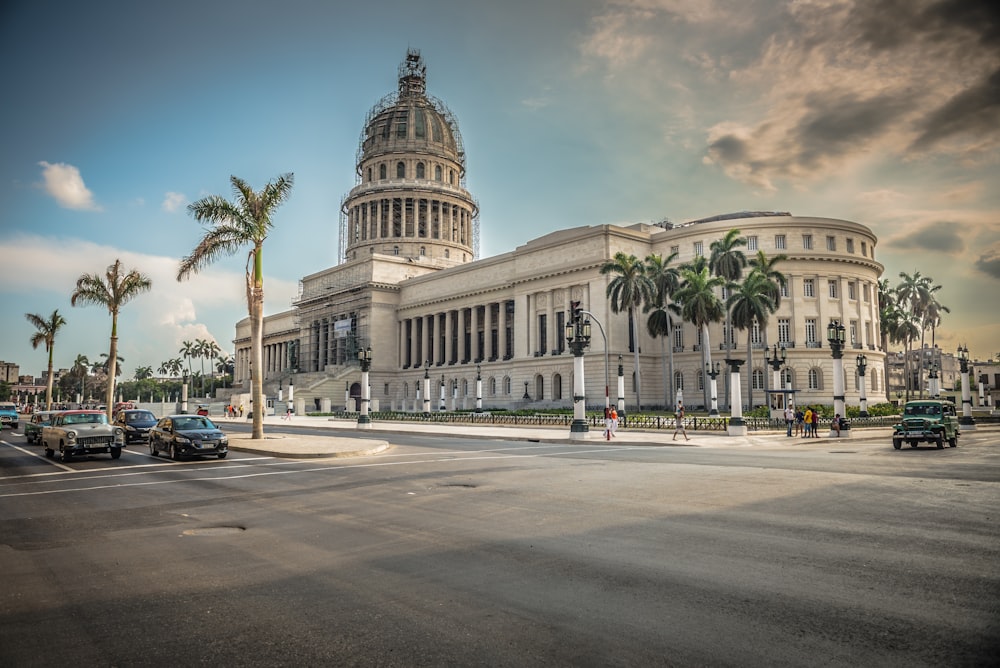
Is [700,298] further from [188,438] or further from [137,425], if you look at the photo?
[188,438]

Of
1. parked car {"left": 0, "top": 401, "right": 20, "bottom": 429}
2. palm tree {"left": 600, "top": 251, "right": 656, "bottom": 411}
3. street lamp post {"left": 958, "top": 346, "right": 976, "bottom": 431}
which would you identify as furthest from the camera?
palm tree {"left": 600, "top": 251, "right": 656, "bottom": 411}

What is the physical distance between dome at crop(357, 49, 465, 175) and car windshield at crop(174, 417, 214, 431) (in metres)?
96.0

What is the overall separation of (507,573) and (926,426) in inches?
971

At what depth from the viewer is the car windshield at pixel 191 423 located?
2289 centimetres

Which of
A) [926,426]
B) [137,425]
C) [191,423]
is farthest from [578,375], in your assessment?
[137,425]

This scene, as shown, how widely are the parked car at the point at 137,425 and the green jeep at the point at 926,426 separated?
3215 cm

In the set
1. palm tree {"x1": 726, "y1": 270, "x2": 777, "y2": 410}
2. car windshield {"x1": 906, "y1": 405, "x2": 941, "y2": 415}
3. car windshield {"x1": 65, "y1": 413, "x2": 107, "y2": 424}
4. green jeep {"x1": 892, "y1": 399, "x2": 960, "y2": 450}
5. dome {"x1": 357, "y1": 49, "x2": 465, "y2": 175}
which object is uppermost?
dome {"x1": 357, "y1": 49, "x2": 465, "y2": 175}

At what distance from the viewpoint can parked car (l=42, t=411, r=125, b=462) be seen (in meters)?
22.0

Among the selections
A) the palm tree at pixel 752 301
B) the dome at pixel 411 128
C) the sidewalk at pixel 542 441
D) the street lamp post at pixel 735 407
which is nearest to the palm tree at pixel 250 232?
the sidewalk at pixel 542 441

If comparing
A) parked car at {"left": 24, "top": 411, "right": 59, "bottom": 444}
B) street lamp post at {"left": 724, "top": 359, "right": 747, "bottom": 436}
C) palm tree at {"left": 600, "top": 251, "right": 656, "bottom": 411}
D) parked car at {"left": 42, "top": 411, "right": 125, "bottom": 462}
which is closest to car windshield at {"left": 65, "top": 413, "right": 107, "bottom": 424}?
parked car at {"left": 42, "top": 411, "right": 125, "bottom": 462}

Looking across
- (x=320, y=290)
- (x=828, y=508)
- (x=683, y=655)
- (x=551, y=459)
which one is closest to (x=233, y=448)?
(x=551, y=459)

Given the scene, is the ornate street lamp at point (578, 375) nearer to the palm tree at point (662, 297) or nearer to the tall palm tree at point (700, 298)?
the tall palm tree at point (700, 298)

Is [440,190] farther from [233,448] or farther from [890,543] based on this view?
[890,543]

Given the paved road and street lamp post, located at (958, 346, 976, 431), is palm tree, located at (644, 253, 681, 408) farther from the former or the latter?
the paved road
